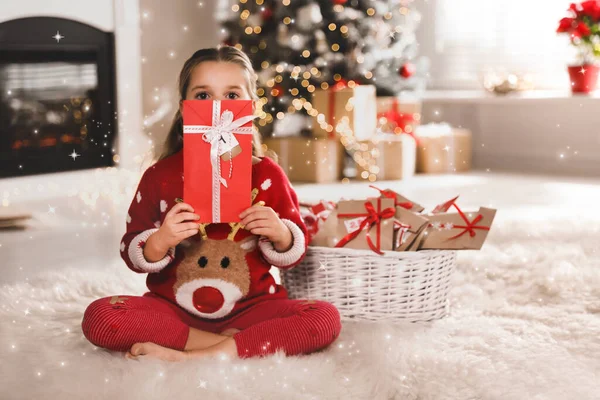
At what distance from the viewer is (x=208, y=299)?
1266mm

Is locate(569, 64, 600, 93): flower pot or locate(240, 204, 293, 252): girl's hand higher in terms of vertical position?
locate(569, 64, 600, 93): flower pot

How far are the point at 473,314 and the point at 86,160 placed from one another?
2.59 m

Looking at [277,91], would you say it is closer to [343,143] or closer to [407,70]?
[343,143]

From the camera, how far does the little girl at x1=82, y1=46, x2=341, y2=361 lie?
46.1 inches

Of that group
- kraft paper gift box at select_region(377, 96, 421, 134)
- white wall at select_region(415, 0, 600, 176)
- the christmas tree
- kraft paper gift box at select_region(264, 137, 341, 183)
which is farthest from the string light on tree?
white wall at select_region(415, 0, 600, 176)

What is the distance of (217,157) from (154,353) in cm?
33

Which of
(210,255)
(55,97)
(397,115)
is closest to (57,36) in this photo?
(55,97)

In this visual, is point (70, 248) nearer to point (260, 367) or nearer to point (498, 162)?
point (260, 367)

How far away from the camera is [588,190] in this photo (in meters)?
3.10

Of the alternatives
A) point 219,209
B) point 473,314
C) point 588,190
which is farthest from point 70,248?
point 588,190

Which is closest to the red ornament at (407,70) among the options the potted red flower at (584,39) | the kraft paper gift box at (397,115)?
the kraft paper gift box at (397,115)

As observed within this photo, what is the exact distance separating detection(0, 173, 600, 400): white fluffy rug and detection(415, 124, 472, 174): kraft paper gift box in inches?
77.3

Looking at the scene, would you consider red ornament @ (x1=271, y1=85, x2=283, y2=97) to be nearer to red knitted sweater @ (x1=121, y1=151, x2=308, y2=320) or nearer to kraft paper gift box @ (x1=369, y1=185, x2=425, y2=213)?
kraft paper gift box @ (x1=369, y1=185, x2=425, y2=213)

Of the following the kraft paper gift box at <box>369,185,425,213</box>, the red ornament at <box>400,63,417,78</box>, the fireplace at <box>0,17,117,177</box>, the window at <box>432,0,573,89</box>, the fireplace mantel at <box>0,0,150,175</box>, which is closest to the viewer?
the kraft paper gift box at <box>369,185,425,213</box>
